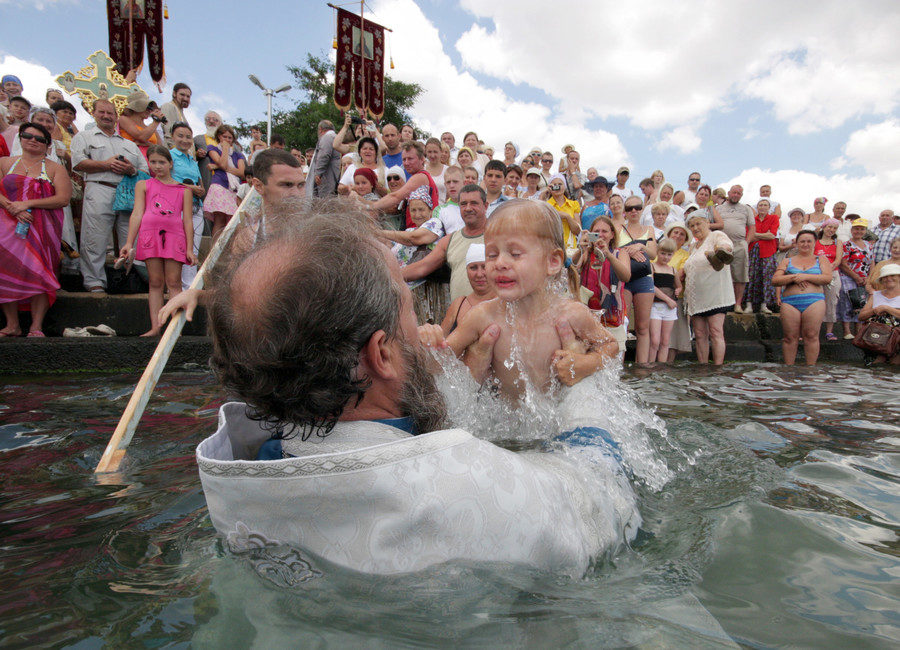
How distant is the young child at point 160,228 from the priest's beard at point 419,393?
593 centimetres

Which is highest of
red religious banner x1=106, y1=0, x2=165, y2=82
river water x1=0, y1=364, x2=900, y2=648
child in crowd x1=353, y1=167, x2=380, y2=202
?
red religious banner x1=106, y1=0, x2=165, y2=82

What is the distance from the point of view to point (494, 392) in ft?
11.9

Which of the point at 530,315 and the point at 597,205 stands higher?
the point at 597,205

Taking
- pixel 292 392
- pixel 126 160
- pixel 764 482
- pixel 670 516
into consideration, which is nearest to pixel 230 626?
pixel 292 392

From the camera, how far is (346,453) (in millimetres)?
1146

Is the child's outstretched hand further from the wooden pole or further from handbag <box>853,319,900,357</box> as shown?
handbag <box>853,319,900,357</box>

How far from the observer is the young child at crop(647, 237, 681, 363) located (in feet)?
25.4

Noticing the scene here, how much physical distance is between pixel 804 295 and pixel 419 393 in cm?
832

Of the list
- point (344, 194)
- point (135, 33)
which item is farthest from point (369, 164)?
point (135, 33)

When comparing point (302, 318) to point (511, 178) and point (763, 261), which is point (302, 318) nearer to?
point (511, 178)

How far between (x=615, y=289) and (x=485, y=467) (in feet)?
19.4

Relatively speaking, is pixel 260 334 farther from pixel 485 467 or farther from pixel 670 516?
pixel 670 516

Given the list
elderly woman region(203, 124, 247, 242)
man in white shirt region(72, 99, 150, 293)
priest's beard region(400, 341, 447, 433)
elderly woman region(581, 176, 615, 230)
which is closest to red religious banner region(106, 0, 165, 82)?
elderly woman region(203, 124, 247, 242)

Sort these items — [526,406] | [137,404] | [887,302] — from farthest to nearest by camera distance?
[887,302] < [526,406] < [137,404]
